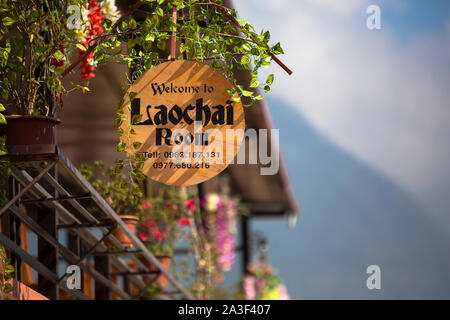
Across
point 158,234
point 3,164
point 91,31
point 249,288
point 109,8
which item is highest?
point 109,8

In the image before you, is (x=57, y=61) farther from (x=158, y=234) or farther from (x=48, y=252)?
(x=158, y=234)

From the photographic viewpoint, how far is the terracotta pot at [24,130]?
2.43 m

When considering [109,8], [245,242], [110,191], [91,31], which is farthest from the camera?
[245,242]

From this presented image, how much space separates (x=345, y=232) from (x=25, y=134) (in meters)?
13.2

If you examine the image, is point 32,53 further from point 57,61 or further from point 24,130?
point 24,130

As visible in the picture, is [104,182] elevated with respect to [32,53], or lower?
lower

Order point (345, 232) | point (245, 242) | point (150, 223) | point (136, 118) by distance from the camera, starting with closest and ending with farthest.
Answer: point (136, 118) < point (150, 223) < point (245, 242) < point (345, 232)

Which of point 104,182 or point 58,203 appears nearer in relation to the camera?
point 58,203

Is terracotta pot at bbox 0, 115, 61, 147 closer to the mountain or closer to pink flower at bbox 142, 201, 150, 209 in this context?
pink flower at bbox 142, 201, 150, 209

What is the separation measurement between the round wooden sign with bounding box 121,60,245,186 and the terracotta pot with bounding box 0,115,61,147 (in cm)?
43

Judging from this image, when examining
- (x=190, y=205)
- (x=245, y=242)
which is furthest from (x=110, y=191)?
→ (x=245, y=242)

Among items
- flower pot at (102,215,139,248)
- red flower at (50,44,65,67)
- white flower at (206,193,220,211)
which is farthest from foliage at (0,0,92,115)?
white flower at (206,193,220,211)

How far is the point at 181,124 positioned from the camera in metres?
2.19

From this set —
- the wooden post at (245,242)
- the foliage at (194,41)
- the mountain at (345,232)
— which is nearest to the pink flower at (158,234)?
the foliage at (194,41)
